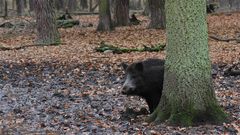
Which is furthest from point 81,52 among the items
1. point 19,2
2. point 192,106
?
point 19,2

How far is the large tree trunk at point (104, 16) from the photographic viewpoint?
964 inches

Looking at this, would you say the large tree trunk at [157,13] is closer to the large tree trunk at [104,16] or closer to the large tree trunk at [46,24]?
the large tree trunk at [104,16]

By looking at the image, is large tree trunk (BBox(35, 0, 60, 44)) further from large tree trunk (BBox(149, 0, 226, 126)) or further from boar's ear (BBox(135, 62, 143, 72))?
large tree trunk (BBox(149, 0, 226, 126))

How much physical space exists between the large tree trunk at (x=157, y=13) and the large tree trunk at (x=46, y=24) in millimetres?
5878

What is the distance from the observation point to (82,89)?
11.9 m

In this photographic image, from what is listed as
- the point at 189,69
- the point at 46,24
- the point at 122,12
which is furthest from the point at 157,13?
the point at 189,69

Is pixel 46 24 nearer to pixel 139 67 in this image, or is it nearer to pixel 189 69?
pixel 139 67

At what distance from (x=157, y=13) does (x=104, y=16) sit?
2.63 m

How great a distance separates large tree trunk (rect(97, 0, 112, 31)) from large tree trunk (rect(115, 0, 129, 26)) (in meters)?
2.72

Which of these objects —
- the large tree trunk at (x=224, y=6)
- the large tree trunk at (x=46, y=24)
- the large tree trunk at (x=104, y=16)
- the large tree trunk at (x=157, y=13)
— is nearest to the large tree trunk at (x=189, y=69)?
the large tree trunk at (x=46, y=24)

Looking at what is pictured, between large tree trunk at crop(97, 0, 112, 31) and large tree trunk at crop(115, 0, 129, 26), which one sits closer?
large tree trunk at crop(97, 0, 112, 31)

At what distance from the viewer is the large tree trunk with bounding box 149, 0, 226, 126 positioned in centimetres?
749

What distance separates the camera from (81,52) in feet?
58.0

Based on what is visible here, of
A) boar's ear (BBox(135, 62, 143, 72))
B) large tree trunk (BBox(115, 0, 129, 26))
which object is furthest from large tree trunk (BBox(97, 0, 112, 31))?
boar's ear (BBox(135, 62, 143, 72))
